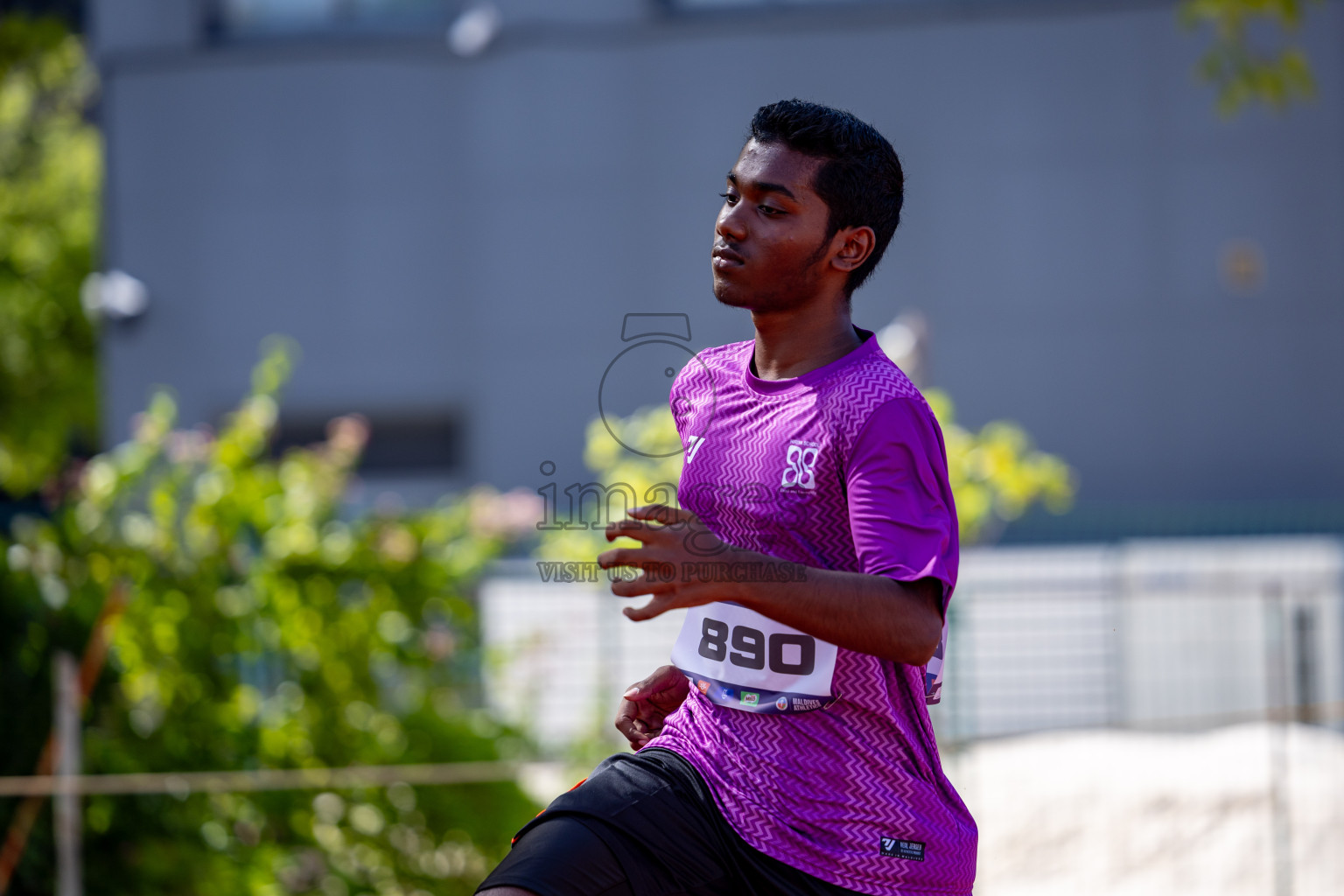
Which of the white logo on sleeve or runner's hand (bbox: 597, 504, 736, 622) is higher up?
the white logo on sleeve

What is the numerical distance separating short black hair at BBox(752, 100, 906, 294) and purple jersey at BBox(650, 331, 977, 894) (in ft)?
0.74

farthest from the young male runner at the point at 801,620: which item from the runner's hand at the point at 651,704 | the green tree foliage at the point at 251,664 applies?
the green tree foliage at the point at 251,664

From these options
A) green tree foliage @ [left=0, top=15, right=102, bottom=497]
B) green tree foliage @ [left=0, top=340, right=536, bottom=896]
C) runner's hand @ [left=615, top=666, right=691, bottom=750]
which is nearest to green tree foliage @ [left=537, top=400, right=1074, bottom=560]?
green tree foliage @ [left=0, top=340, right=536, bottom=896]

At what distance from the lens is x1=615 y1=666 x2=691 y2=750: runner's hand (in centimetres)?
243

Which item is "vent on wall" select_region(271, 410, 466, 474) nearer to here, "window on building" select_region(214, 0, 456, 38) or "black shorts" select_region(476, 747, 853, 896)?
"window on building" select_region(214, 0, 456, 38)

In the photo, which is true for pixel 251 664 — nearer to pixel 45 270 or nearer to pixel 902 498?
pixel 902 498

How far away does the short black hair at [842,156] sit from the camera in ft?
7.11

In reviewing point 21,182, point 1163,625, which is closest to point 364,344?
point 1163,625

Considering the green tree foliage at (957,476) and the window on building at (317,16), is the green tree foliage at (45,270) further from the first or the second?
the green tree foliage at (957,476)

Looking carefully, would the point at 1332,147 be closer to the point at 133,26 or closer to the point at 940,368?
the point at 940,368

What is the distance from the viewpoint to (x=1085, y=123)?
→ 14.3m

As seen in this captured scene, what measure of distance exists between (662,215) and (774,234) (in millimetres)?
12760

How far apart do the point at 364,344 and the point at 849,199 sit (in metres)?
13.5

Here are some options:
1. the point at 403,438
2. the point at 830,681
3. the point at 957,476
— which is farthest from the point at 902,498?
the point at 403,438
